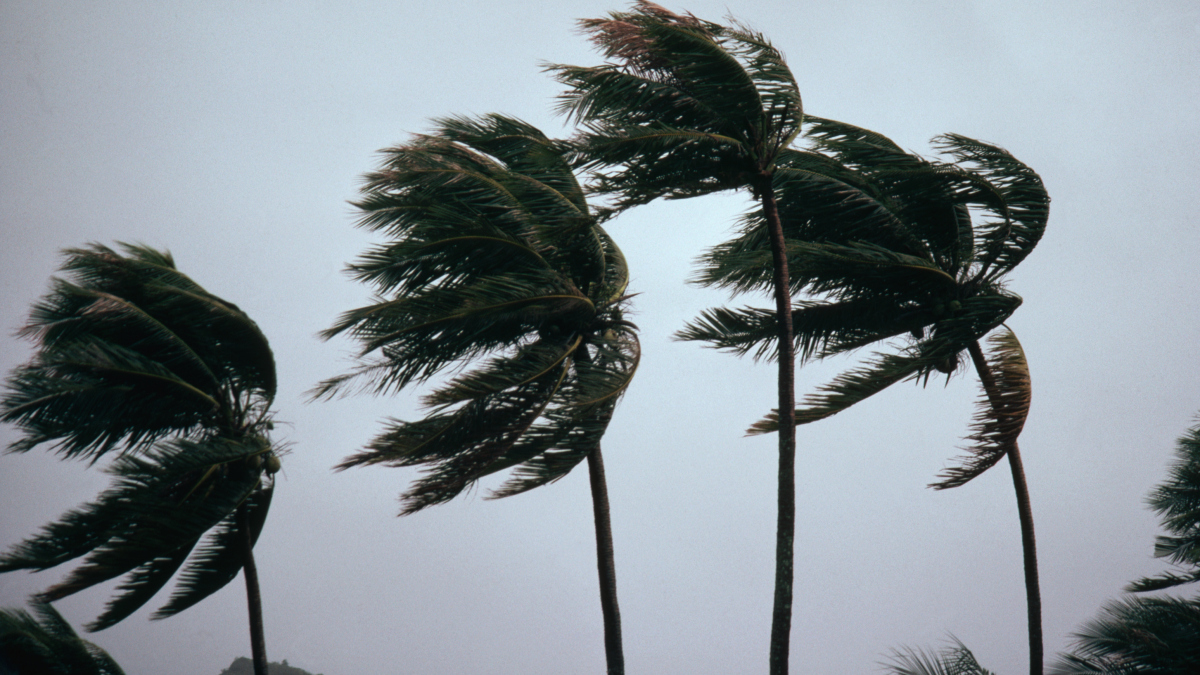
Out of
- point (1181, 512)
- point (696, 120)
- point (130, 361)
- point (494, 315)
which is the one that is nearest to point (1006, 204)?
point (696, 120)

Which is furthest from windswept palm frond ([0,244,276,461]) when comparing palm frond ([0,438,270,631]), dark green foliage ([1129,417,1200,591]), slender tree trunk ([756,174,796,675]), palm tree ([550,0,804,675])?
dark green foliage ([1129,417,1200,591])

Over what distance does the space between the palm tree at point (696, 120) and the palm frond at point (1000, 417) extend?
2.03 metres

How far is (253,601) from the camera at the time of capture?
39.0 ft

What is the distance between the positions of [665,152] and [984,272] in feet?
16.0

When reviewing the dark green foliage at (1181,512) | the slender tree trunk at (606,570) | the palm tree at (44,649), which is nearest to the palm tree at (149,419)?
the palm tree at (44,649)

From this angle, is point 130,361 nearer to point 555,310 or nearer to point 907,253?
point 555,310

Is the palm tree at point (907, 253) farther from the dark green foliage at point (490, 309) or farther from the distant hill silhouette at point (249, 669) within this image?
the distant hill silhouette at point (249, 669)

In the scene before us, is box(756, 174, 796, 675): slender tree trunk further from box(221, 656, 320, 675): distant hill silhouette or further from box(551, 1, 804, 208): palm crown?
box(221, 656, 320, 675): distant hill silhouette

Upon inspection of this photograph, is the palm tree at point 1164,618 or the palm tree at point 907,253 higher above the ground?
the palm tree at point 907,253

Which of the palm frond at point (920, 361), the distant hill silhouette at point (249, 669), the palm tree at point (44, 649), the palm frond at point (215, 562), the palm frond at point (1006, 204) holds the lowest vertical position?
the distant hill silhouette at point (249, 669)

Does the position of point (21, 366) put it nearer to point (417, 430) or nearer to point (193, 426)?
point (193, 426)

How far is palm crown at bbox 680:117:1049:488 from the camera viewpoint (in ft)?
34.6

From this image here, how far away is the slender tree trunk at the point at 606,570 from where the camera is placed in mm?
11047

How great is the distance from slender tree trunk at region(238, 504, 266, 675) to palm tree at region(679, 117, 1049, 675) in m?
7.07
